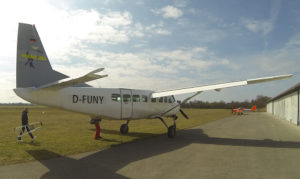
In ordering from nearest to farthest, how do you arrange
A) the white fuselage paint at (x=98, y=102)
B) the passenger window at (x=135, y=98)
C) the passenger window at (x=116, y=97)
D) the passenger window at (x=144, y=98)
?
the white fuselage paint at (x=98, y=102) < the passenger window at (x=116, y=97) < the passenger window at (x=135, y=98) < the passenger window at (x=144, y=98)

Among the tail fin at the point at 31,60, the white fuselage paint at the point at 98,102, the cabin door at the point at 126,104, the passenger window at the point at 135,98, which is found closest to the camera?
the tail fin at the point at 31,60

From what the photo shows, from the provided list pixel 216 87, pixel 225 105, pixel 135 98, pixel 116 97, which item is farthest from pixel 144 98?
pixel 225 105

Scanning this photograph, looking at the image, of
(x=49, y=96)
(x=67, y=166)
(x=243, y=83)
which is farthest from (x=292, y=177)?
(x=49, y=96)

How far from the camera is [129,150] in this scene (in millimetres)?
9031

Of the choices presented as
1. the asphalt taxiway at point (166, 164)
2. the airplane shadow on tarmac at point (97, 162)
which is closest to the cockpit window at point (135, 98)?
the airplane shadow on tarmac at point (97, 162)

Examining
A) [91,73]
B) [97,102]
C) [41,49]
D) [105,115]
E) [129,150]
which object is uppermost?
[41,49]

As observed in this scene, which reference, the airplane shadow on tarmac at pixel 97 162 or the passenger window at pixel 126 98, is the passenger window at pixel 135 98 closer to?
the passenger window at pixel 126 98

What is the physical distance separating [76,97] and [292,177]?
336 inches

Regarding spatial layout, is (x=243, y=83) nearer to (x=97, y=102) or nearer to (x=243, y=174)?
(x=243, y=174)

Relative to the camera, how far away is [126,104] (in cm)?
1173

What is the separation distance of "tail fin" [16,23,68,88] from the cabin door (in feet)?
13.5

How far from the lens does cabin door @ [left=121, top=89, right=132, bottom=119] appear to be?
11508 mm

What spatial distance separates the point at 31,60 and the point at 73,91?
2114 millimetres

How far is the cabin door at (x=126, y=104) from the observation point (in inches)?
453
